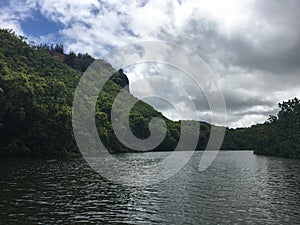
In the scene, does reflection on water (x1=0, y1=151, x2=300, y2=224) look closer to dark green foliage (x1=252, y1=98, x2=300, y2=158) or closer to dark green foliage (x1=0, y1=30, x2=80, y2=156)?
dark green foliage (x1=0, y1=30, x2=80, y2=156)

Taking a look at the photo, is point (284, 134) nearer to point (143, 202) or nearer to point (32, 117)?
point (32, 117)

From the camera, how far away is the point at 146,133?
19438 centimetres

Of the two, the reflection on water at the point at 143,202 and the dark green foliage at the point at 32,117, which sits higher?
the dark green foliage at the point at 32,117

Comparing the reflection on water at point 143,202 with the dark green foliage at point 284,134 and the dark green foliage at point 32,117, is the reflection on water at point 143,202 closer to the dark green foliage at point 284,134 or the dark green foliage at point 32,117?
the dark green foliage at point 32,117

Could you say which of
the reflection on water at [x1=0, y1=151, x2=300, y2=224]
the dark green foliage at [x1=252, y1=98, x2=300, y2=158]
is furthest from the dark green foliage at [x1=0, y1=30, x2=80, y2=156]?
the dark green foliage at [x1=252, y1=98, x2=300, y2=158]

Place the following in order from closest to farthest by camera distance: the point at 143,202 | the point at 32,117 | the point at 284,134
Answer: the point at 143,202 → the point at 32,117 → the point at 284,134

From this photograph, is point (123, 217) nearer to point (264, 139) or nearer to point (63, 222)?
point (63, 222)

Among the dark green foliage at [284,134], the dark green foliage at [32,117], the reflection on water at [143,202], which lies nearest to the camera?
the reflection on water at [143,202]

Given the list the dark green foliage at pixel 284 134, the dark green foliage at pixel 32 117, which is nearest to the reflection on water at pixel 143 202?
the dark green foliage at pixel 32 117

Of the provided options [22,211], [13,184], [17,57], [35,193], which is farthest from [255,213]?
[17,57]

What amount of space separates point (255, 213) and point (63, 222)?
1660cm

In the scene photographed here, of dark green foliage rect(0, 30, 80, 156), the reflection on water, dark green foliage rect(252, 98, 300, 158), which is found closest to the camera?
the reflection on water

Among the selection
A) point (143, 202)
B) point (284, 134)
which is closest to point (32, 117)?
point (143, 202)

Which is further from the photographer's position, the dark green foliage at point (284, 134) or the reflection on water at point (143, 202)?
the dark green foliage at point (284, 134)
